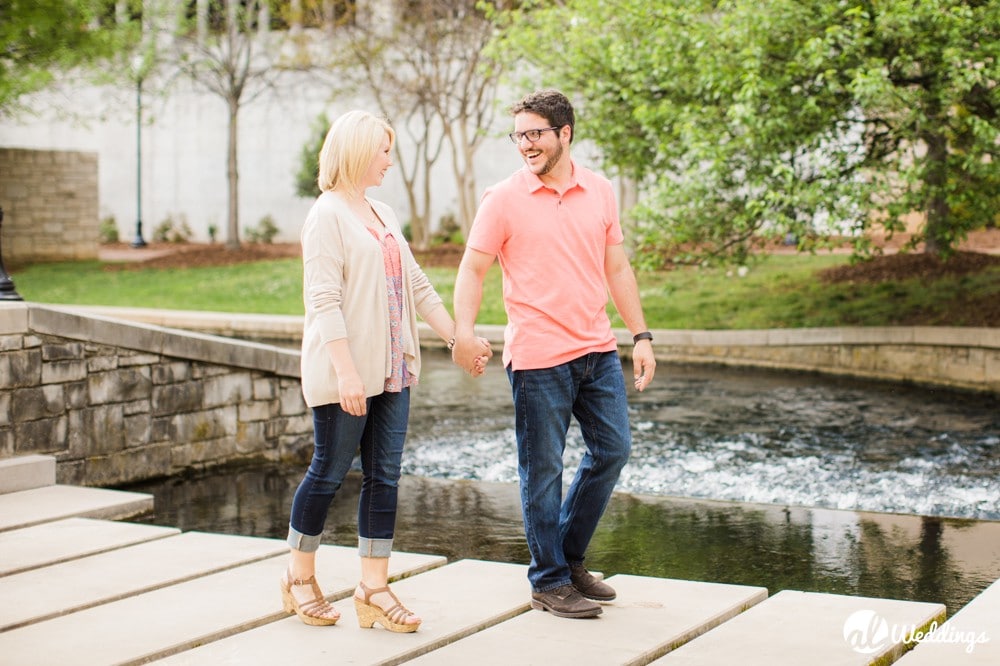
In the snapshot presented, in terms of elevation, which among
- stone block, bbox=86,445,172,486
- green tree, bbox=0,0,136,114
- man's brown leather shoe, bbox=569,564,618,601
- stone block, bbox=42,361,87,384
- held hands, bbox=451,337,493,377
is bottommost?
stone block, bbox=86,445,172,486

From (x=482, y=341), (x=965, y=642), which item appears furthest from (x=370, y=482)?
(x=965, y=642)

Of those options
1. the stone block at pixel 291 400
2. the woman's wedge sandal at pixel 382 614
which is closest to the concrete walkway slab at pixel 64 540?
the woman's wedge sandal at pixel 382 614

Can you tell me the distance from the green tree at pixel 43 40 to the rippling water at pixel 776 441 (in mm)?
14155

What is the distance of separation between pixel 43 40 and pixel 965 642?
24426 mm

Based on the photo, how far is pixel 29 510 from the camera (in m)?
6.63

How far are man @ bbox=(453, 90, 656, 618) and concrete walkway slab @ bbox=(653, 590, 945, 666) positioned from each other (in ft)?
1.71

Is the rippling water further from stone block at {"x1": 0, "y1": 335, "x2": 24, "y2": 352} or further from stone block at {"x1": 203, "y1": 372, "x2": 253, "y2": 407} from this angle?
stone block at {"x1": 0, "y1": 335, "x2": 24, "y2": 352}

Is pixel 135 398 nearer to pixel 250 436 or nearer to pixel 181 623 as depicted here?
pixel 250 436

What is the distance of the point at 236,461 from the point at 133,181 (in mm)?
28667

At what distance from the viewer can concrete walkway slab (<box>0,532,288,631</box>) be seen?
4.85m

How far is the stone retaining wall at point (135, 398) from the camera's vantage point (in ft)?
25.1

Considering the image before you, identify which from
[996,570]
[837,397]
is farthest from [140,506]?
[837,397]

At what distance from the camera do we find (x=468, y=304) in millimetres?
4559

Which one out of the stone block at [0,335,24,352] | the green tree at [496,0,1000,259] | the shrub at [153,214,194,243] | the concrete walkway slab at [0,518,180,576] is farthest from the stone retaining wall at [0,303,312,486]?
the shrub at [153,214,194,243]
